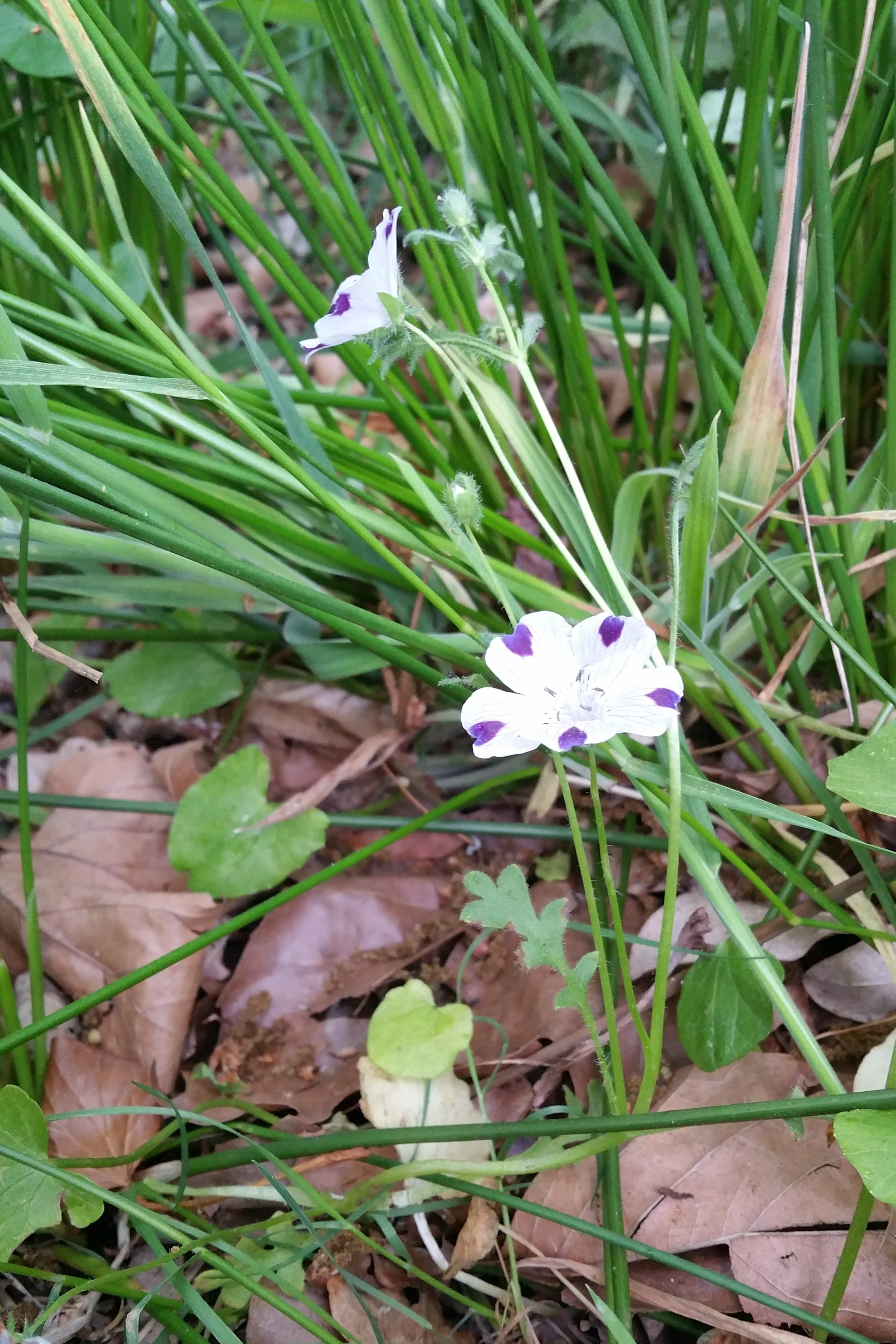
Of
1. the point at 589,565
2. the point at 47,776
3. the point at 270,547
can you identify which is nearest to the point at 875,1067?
the point at 589,565

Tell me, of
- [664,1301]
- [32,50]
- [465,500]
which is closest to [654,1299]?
[664,1301]

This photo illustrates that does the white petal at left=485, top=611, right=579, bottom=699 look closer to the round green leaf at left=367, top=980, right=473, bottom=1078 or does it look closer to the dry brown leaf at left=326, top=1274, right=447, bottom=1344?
the round green leaf at left=367, top=980, right=473, bottom=1078

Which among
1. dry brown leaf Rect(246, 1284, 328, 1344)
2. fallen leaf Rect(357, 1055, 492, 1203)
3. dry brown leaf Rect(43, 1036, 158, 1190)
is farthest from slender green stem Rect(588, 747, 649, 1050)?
dry brown leaf Rect(43, 1036, 158, 1190)

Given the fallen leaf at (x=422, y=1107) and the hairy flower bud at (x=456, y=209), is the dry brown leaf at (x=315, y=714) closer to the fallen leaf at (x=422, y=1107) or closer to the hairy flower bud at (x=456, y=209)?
the fallen leaf at (x=422, y=1107)

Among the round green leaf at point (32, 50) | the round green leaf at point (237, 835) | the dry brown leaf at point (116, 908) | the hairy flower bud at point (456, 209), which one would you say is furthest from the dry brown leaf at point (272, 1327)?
the round green leaf at point (32, 50)

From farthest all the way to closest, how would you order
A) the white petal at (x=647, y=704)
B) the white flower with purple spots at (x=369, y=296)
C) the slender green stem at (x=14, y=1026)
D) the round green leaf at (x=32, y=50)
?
the round green leaf at (x=32, y=50) → the slender green stem at (x=14, y=1026) → the white flower with purple spots at (x=369, y=296) → the white petal at (x=647, y=704)

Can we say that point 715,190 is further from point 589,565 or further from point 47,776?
point 47,776

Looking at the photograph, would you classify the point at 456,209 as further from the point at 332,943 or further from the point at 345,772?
the point at 332,943
